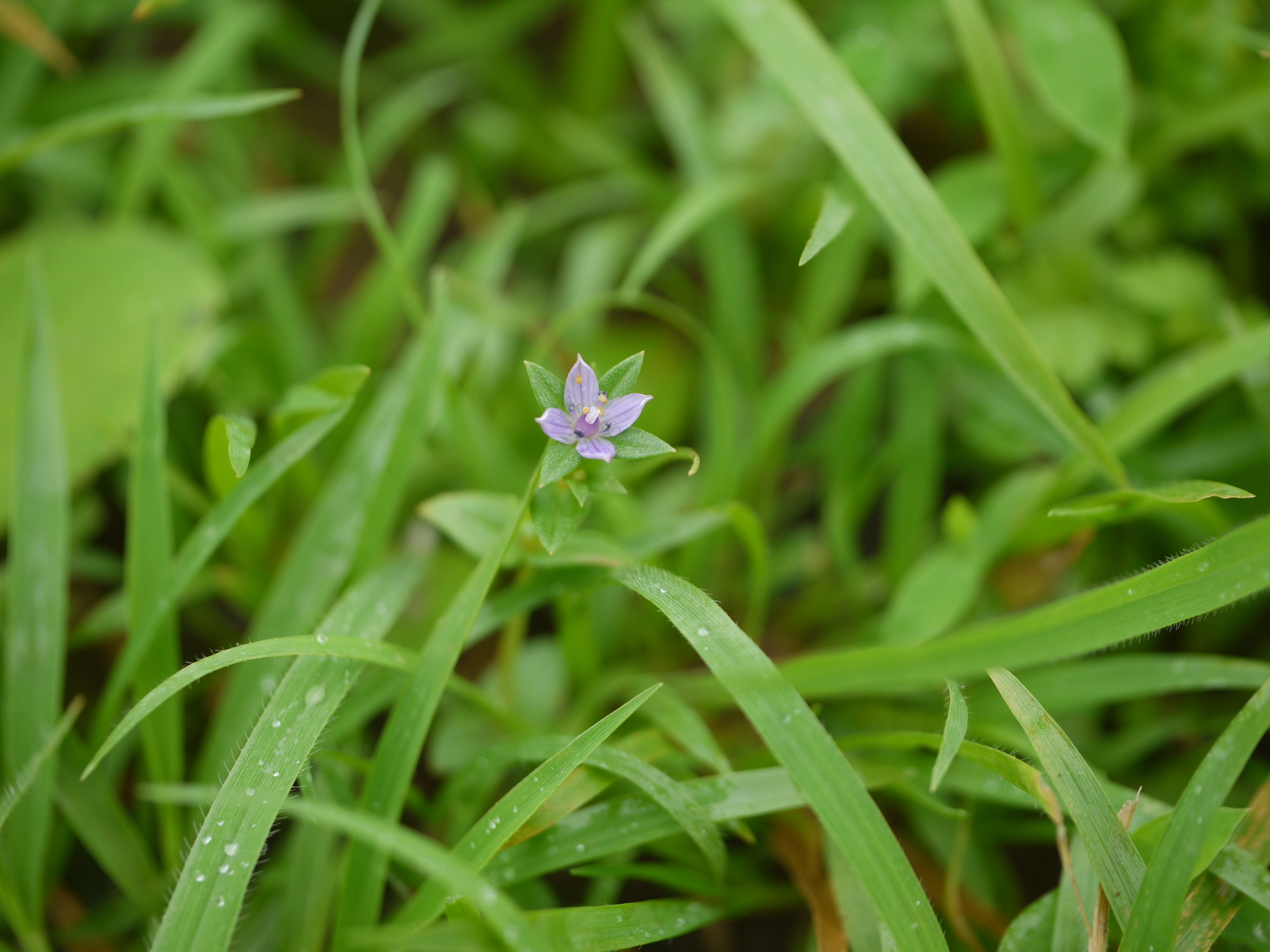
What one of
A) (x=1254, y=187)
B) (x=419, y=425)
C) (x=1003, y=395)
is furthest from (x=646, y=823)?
(x=1254, y=187)

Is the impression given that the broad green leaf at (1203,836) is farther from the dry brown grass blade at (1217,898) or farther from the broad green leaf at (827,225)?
the broad green leaf at (827,225)

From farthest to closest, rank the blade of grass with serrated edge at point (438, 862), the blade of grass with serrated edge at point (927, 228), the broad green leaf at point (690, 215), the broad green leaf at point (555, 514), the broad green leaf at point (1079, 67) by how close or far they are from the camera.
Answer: the broad green leaf at point (690, 215) < the broad green leaf at point (1079, 67) < the blade of grass with serrated edge at point (927, 228) < the broad green leaf at point (555, 514) < the blade of grass with serrated edge at point (438, 862)

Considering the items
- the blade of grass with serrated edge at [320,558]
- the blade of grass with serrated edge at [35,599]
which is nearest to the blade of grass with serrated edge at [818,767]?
the blade of grass with serrated edge at [320,558]

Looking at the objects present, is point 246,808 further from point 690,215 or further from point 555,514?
point 690,215

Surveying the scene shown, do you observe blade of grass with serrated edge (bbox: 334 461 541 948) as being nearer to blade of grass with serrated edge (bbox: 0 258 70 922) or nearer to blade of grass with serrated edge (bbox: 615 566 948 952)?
blade of grass with serrated edge (bbox: 615 566 948 952)

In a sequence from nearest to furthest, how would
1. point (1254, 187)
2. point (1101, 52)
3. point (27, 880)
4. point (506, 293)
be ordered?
point (27, 880) → point (1101, 52) → point (1254, 187) → point (506, 293)

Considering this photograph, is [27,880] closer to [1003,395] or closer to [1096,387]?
[1003,395]
